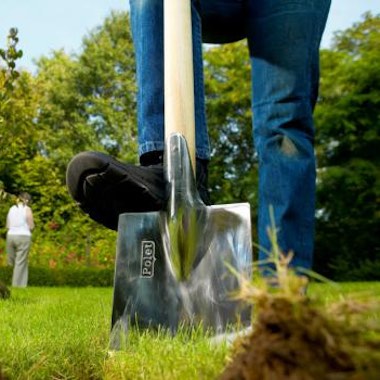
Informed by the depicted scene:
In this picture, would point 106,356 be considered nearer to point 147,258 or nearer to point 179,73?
point 147,258

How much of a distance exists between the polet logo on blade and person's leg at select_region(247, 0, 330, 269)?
1.70 ft

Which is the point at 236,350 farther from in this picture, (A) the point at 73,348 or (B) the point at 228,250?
(A) the point at 73,348

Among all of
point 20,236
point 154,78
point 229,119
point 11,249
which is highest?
point 229,119

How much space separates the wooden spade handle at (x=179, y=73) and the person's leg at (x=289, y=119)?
38 cm

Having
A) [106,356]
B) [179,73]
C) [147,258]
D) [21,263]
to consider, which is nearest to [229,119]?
[21,263]

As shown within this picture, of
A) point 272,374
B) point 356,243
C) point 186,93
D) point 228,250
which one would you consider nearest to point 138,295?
point 228,250

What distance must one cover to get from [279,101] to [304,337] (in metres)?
1.57

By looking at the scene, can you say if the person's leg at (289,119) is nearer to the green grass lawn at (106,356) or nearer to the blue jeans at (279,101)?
the blue jeans at (279,101)

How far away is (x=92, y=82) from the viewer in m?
29.8

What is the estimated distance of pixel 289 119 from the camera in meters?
2.21

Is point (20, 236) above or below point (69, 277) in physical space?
above

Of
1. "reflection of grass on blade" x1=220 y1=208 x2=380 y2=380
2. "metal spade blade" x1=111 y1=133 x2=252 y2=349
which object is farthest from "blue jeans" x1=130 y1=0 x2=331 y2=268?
"reflection of grass on blade" x1=220 y1=208 x2=380 y2=380

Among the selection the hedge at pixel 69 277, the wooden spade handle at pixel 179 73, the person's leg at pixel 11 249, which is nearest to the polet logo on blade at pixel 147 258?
the wooden spade handle at pixel 179 73

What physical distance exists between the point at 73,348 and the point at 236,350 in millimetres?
894
